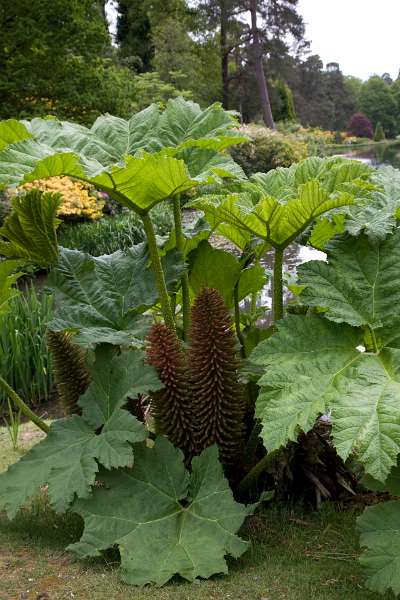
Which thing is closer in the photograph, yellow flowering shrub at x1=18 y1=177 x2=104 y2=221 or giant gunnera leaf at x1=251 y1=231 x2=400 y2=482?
giant gunnera leaf at x1=251 y1=231 x2=400 y2=482

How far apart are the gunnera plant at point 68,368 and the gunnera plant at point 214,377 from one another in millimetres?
477

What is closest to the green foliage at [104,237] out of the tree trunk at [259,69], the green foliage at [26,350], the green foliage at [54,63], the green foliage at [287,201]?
the green foliage at [54,63]

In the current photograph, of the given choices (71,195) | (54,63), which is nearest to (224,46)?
(54,63)

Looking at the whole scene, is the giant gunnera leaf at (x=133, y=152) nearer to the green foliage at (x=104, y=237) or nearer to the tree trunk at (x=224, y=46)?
the green foliage at (x=104, y=237)

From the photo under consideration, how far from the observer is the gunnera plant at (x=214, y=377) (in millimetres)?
2133

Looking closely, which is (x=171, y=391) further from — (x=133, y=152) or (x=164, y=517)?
(x=133, y=152)

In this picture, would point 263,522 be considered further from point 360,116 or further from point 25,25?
point 360,116

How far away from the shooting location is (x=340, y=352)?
1.90m

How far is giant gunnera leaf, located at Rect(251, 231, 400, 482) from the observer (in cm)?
168

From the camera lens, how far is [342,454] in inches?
60.7

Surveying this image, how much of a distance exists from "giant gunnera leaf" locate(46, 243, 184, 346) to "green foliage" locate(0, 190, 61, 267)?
0.08 metres

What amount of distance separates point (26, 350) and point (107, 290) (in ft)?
6.30

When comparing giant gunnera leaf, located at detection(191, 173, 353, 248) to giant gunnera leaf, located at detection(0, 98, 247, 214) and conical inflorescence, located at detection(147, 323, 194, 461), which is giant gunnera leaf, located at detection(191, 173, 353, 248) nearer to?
giant gunnera leaf, located at detection(0, 98, 247, 214)

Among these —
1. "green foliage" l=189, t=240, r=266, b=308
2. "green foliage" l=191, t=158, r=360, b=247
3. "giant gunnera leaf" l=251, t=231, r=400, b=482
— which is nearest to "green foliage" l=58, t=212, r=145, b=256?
"green foliage" l=189, t=240, r=266, b=308
